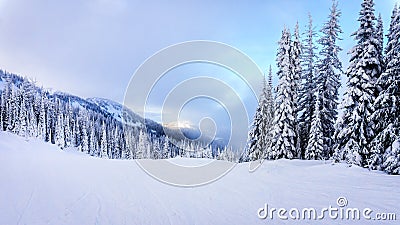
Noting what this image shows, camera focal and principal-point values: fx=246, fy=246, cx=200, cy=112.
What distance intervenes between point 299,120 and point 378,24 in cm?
1027

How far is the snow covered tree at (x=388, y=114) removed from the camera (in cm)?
1290

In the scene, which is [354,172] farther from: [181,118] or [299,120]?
[299,120]

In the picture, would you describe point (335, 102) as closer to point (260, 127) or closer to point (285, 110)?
point (285, 110)

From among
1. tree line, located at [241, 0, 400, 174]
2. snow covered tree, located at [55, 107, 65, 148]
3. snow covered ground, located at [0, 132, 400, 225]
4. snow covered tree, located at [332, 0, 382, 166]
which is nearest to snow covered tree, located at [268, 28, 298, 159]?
tree line, located at [241, 0, 400, 174]

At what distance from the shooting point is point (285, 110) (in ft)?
70.8

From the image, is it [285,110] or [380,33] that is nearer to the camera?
[380,33]

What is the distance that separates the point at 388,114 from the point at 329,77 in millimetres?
9075

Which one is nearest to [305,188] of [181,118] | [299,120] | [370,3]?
[181,118]

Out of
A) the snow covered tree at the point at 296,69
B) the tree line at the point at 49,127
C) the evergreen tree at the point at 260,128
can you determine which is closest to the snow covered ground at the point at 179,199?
the snow covered tree at the point at 296,69

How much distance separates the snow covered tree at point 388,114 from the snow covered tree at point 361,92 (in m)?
0.71

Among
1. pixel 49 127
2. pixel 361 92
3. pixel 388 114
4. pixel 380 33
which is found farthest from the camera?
pixel 49 127

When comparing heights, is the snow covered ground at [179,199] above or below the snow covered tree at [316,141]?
below

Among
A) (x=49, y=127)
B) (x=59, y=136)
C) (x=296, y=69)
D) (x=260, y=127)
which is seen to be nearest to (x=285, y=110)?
(x=296, y=69)

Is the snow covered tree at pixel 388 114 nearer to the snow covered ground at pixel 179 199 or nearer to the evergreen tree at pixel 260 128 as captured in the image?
the snow covered ground at pixel 179 199
